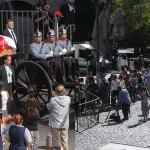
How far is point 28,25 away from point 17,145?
1.33m

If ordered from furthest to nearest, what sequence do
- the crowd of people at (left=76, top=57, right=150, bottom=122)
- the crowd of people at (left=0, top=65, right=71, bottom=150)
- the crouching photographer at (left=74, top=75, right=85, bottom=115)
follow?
the crowd of people at (left=76, top=57, right=150, bottom=122)
the crouching photographer at (left=74, top=75, right=85, bottom=115)
the crowd of people at (left=0, top=65, right=71, bottom=150)

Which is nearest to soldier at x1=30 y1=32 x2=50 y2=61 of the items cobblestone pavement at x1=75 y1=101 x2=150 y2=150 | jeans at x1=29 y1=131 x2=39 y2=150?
jeans at x1=29 y1=131 x2=39 y2=150

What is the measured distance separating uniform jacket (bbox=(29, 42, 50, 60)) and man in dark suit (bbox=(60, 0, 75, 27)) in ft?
1.26

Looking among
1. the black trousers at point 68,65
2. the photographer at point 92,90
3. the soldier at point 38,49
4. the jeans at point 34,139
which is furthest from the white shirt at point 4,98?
the photographer at point 92,90

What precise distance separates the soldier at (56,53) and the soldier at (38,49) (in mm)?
60

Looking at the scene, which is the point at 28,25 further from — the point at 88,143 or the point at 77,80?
the point at 88,143

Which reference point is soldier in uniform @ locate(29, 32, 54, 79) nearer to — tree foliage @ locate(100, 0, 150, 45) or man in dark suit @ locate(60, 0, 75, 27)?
man in dark suit @ locate(60, 0, 75, 27)

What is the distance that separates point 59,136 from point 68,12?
4.78ft

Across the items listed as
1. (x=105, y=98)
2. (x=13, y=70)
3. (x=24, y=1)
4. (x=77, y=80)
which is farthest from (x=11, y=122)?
(x=105, y=98)

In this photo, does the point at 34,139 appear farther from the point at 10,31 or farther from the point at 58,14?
the point at 58,14

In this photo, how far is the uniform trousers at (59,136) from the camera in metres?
5.91

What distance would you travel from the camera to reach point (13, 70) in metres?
5.60

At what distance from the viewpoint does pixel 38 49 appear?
5.73 meters

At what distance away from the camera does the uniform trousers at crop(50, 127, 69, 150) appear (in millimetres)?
5914
